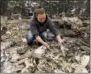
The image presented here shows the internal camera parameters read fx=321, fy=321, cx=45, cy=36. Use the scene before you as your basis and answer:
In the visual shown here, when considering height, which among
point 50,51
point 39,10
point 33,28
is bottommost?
point 50,51

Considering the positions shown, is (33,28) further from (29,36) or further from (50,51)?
(50,51)

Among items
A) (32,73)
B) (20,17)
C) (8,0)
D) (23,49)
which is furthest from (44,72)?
(8,0)

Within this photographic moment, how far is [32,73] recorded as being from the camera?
1.94 metres

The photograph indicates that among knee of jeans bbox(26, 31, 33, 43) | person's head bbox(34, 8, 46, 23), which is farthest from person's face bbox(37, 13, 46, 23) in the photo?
knee of jeans bbox(26, 31, 33, 43)

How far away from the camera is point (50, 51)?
80.3 inches

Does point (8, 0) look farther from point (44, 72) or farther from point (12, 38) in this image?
point (44, 72)

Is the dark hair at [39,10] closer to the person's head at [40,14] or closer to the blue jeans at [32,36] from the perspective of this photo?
the person's head at [40,14]

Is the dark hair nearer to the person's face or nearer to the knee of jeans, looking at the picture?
the person's face

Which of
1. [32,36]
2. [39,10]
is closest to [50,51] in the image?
[32,36]

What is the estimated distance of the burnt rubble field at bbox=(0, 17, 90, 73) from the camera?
196cm

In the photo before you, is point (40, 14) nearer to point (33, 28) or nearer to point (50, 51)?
point (33, 28)

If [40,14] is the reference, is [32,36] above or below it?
below

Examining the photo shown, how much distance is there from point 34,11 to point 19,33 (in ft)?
0.56

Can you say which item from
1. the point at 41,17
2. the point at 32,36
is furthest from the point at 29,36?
the point at 41,17
